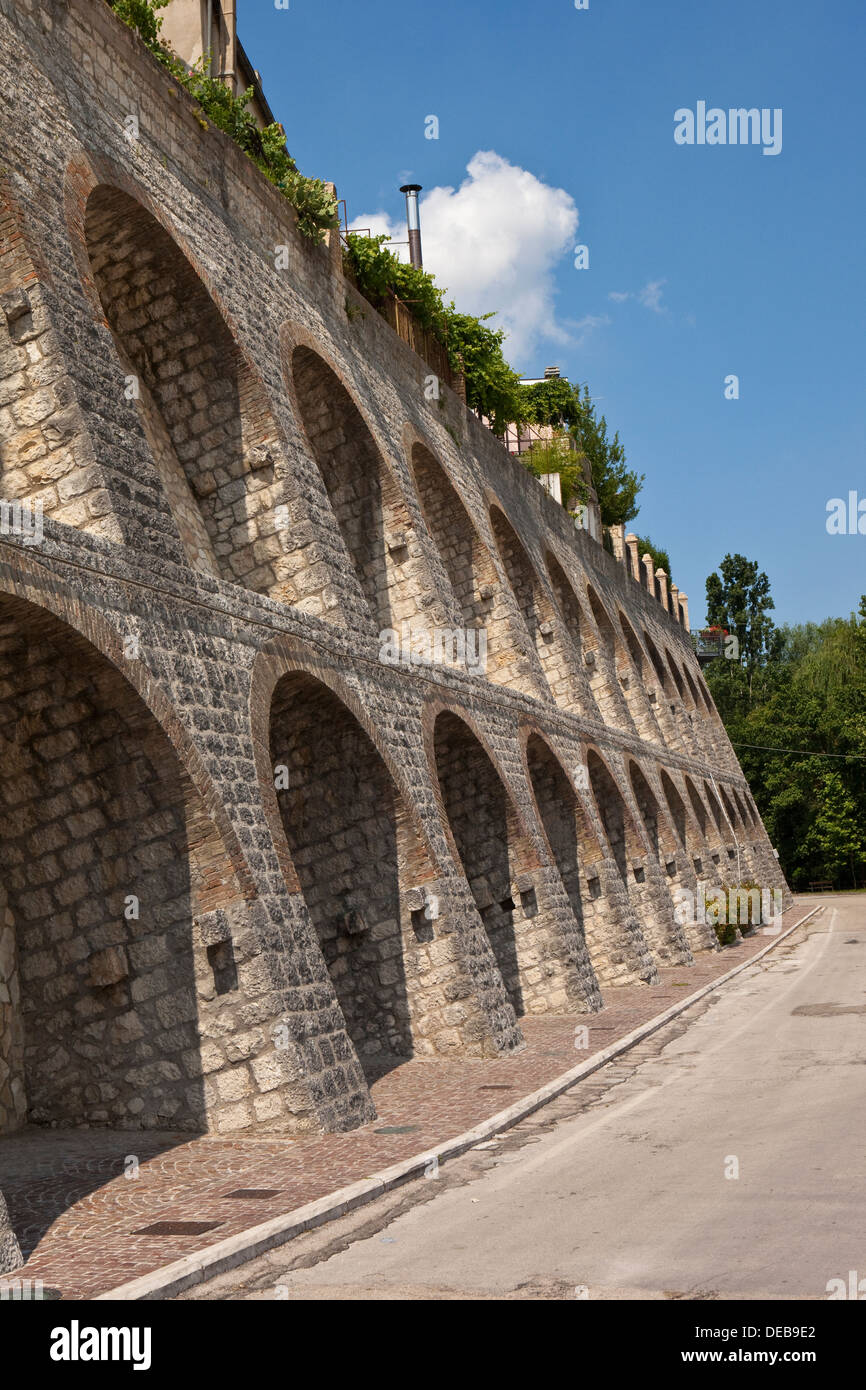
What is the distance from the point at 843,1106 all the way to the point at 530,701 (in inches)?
394

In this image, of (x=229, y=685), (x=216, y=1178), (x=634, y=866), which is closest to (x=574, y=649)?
(x=634, y=866)

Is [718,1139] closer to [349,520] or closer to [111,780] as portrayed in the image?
[111,780]

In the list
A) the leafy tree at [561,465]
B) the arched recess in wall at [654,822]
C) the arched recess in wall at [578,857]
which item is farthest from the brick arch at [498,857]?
the leafy tree at [561,465]

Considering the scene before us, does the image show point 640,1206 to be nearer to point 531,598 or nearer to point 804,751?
point 531,598

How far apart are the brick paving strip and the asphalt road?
0.19 meters

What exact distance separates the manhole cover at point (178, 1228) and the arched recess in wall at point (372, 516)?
32.3 feet

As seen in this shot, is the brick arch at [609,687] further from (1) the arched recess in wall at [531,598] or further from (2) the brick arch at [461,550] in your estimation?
(2) the brick arch at [461,550]

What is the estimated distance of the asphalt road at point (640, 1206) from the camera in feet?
17.7

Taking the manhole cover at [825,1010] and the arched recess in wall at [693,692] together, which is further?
the arched recess in wall at [693,692]

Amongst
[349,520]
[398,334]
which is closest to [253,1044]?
[349,520]

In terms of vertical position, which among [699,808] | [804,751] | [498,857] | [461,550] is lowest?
[498,857]

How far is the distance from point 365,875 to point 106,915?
12.4 feet

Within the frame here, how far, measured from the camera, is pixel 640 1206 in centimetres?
671
